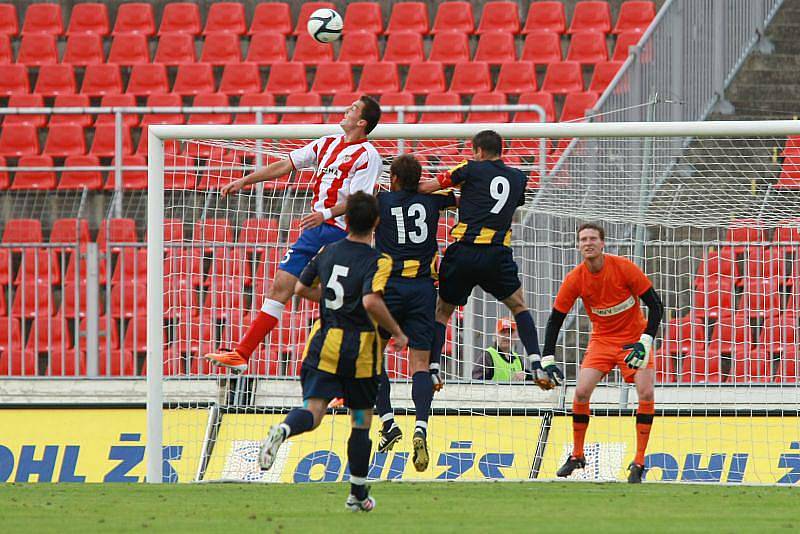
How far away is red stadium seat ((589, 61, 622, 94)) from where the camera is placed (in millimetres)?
17406

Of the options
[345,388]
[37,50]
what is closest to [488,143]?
[345,388]

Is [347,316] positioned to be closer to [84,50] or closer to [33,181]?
[33,181]

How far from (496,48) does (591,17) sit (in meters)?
1.40

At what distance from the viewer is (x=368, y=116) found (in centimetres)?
915

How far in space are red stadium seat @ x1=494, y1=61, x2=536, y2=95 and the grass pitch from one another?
911 centimetres

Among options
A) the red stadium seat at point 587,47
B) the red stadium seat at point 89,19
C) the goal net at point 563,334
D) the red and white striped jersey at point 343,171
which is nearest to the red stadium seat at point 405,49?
the red stadium seat at point 587,47

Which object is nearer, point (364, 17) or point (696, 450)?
point (696, 450)

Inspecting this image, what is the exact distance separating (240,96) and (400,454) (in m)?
8.04

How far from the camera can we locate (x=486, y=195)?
30.0ft

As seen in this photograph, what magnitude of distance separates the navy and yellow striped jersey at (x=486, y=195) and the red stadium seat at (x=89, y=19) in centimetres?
1136

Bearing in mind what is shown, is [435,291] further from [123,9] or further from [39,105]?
[123,9]

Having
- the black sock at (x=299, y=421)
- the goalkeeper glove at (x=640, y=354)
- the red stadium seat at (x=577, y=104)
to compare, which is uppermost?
the red stadium seat at (x=577, y=104)

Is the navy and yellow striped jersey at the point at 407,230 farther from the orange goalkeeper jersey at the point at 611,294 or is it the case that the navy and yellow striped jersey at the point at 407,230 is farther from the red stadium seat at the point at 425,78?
the red stadium seat at the point at 425,78

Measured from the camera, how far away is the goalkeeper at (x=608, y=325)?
32.1 ft
